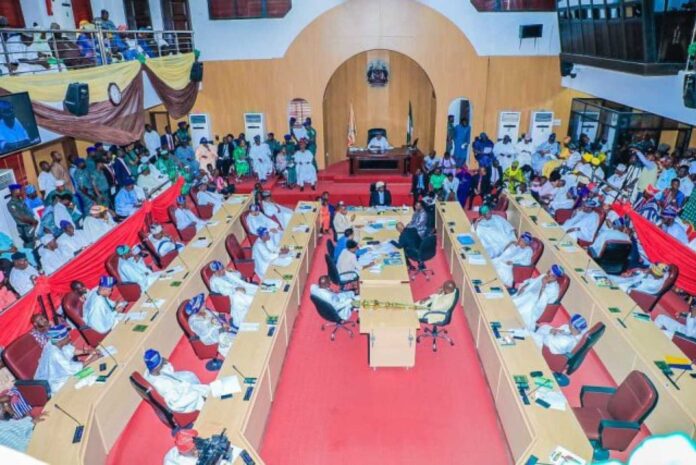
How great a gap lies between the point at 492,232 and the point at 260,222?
4612 millimetres

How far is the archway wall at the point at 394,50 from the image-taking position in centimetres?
1389

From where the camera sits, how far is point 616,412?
202 inches

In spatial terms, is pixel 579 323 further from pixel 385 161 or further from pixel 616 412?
pixel 385 161

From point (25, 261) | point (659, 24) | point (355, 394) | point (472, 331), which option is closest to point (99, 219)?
point (25, 261)

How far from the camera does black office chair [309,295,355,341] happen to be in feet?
22.7

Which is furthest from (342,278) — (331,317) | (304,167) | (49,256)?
(304,167)

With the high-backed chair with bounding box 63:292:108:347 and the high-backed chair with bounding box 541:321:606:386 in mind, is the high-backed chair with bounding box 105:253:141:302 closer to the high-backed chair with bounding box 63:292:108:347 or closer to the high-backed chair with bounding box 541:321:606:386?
the high-backed chair with bounding box 63:292:108:347

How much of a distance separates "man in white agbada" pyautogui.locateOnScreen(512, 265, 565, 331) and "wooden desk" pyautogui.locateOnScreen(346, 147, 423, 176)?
24.9 feet

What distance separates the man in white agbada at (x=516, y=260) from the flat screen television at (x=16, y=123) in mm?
7454

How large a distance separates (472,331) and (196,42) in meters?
12.0

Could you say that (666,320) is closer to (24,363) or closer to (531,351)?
(531,351)

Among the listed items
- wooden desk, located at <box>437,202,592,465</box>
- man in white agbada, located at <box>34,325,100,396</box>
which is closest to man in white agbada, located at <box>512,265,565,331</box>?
wooden desk, located at <box>437,202,592,465</box>

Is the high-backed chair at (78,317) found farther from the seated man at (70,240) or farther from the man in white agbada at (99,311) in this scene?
the seated man at (70,240)

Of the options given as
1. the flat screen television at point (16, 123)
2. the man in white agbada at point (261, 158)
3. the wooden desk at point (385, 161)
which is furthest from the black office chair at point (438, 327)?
the man in white agbada at point (261, 158)
